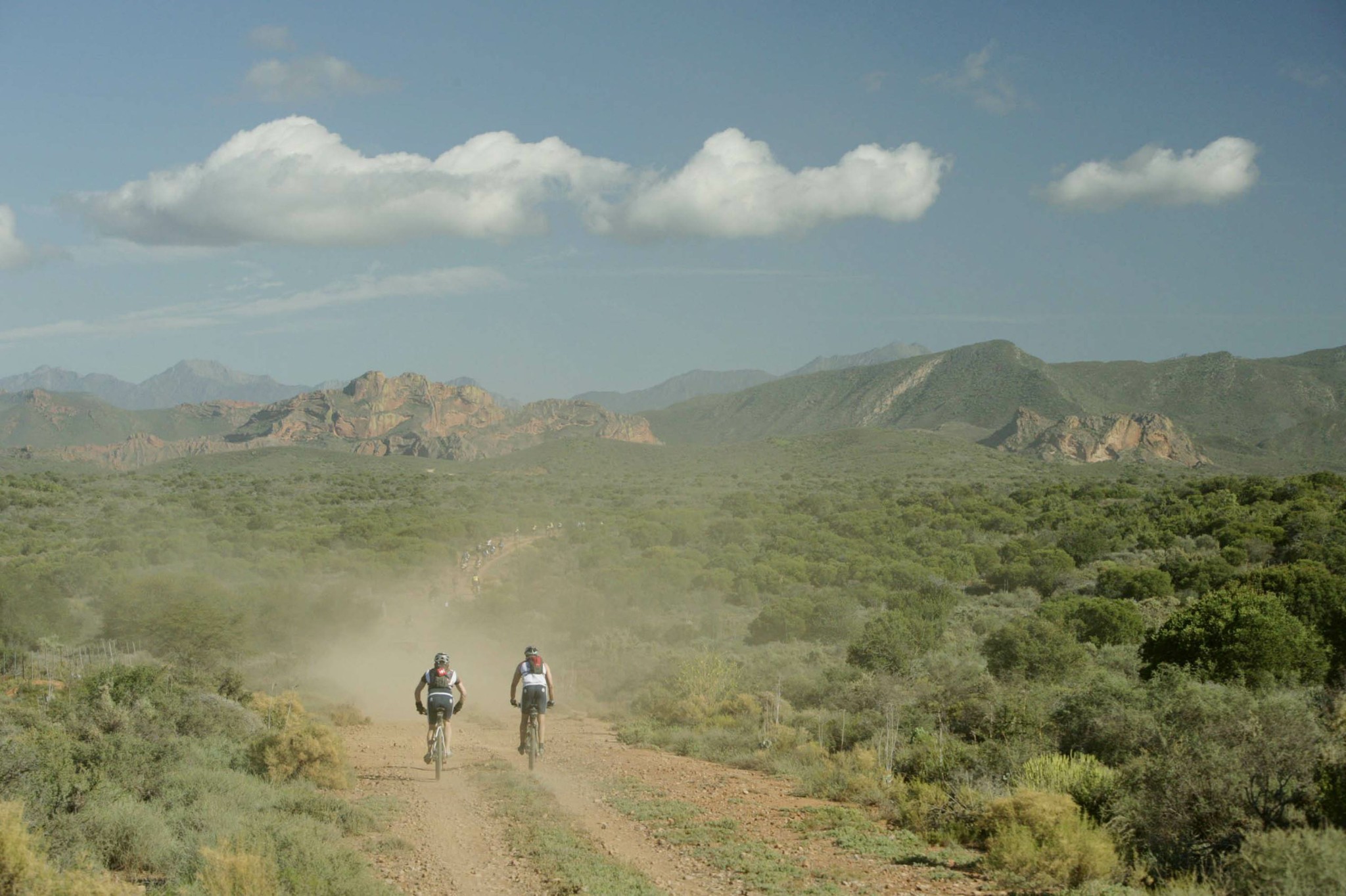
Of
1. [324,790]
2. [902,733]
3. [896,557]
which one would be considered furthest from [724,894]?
[896,557]

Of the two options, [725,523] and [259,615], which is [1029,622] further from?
[725,523]

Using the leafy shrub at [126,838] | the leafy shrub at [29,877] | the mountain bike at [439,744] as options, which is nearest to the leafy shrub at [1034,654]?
the mountain bike at [439,744]

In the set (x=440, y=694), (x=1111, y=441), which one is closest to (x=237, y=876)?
(x=440, y=694)

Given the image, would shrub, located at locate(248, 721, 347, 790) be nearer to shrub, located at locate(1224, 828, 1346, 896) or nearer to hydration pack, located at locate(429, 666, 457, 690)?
hydration pack, located at locate(429, 666, 457, 690)

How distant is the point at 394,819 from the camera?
10297 millimetres

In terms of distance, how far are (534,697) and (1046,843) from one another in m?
6.90

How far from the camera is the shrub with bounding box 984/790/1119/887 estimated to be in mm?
8070

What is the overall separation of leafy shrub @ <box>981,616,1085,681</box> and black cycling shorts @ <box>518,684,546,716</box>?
10017mm

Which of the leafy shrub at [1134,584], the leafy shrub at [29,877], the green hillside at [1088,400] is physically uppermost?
the green hillside at [1088,400]

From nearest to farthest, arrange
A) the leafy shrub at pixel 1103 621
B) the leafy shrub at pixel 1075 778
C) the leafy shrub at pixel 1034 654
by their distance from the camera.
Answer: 1. the leafy shrub at pixel 1075 778
2. the leafy shrub at pixel 1034 654
3. the leafy shrub at pixel 1103 621

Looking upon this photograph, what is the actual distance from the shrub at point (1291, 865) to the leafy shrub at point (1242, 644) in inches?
349

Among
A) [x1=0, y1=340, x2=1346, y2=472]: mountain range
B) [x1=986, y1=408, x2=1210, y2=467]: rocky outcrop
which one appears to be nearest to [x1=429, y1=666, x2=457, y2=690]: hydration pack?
[x1=0, y1=340, x2=1346, y2=472]: mountain range

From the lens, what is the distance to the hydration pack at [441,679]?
12867mm

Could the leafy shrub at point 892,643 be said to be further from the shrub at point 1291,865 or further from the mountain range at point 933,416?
the mountain range at point 933,416
